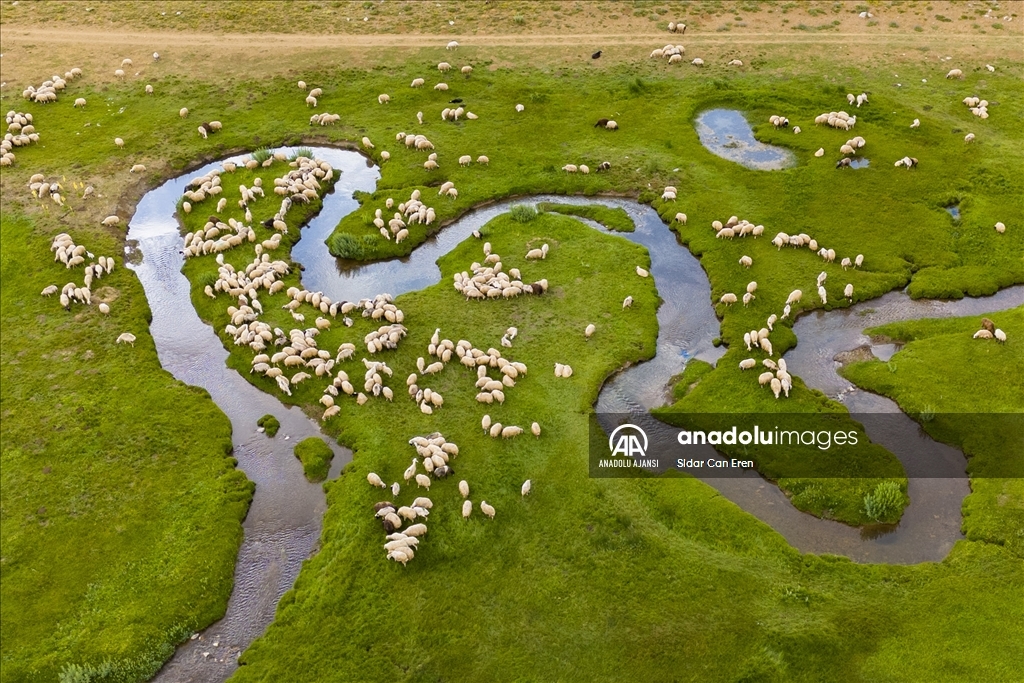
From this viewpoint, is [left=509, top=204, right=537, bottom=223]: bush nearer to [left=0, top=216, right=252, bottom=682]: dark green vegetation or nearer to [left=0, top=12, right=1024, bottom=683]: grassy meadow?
[left=0, top=12, right=1024, bottom=683]: grassy meadow

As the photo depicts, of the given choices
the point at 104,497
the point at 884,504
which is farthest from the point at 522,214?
the point at 104,497

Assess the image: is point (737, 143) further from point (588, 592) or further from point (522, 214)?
point (588, 592)

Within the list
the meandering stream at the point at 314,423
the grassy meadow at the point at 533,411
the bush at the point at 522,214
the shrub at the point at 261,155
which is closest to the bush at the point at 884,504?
the meandering stream at the point at 314,423

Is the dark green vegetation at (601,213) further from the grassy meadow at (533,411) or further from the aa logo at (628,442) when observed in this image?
the aa logo at (628,442)

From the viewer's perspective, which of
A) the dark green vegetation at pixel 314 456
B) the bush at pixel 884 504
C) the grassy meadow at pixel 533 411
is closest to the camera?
the grassy meadow at pixel 533 411

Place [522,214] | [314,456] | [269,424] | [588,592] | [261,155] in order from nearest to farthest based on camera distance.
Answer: [588,592] < [314,456] < [269,424] < [522,214] < [261,155]

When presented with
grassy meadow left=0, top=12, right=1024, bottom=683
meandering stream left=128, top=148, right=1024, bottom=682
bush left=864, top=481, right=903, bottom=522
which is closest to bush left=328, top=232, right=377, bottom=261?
grassy meadow left=0, top=12, right=1024, bottom=683
